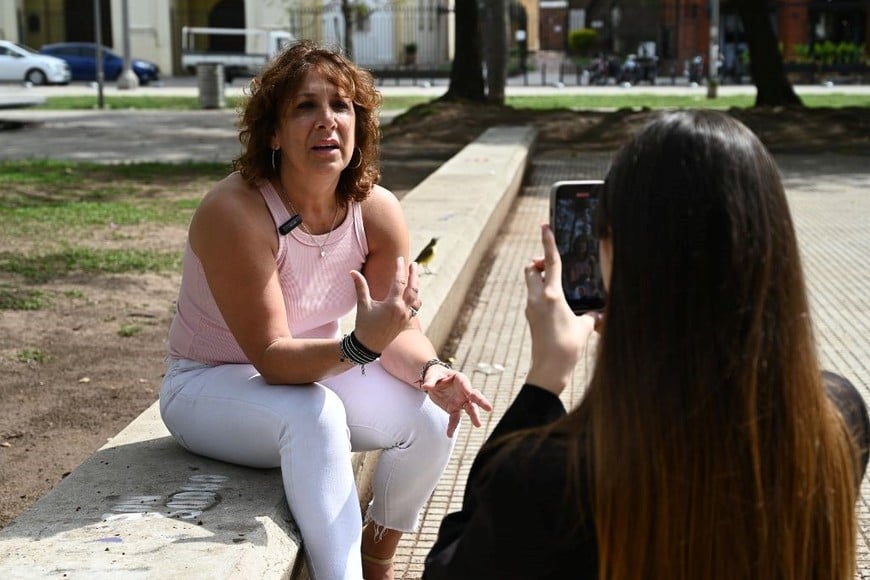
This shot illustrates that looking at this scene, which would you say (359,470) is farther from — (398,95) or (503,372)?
(398,95)

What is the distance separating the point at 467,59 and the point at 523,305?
1499 centimetres

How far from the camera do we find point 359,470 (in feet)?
12.7

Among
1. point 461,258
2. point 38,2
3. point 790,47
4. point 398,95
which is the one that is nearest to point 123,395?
point 461,258

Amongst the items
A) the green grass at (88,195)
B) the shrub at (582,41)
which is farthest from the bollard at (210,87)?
the shrub at (582,41)

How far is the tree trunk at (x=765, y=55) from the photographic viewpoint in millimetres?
20719

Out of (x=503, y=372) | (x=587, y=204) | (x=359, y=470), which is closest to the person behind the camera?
(x=587, y=204)

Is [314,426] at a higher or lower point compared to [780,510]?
lower

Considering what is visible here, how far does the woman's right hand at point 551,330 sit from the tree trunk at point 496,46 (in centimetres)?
2160

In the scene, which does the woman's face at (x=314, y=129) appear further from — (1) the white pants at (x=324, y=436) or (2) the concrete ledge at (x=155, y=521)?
(2) the concrete ledge at (x=155, y=521)

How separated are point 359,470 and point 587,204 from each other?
5.46 ft

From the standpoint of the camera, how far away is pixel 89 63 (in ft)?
143

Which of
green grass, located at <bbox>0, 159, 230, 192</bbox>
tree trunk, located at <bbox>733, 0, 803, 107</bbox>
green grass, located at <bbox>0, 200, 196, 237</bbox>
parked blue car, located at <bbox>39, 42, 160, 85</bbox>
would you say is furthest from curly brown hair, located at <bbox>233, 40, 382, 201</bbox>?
parked blue car, located at <bbox>39, 42, 160, 85</bbox>

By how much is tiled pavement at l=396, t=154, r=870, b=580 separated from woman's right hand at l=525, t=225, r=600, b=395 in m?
0.51

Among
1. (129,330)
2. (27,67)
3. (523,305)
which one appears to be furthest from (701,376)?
(27,67)
